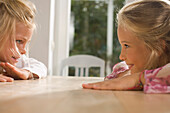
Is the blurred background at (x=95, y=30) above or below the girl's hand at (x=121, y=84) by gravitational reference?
above

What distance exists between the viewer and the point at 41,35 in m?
2.19

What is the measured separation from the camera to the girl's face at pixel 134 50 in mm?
882

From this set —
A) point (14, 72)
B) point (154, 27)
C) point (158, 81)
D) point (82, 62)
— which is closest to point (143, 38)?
point (154, 27)

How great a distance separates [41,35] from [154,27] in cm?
155

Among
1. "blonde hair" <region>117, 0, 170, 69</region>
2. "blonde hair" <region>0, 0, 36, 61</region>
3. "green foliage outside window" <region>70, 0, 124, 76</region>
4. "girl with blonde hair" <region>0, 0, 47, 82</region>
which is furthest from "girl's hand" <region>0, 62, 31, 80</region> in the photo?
"green foliage outside window" <region>70, 0, 124, 76</region>

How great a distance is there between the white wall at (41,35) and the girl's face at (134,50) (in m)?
1.36

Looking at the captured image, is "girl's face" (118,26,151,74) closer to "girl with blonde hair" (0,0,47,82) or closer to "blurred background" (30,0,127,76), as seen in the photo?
"girl with blonde hair" (0,0,47,82)

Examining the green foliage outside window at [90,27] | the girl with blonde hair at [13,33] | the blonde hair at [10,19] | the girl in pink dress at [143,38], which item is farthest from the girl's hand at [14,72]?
the green foliage outside window at [90,27]

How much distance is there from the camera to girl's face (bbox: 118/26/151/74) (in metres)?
0.88

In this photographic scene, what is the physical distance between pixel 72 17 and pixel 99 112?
3.47 meters

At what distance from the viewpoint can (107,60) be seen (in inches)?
138

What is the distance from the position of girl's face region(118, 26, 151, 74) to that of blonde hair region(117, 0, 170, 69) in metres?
0.02

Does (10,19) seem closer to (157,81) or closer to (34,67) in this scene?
(34,67)

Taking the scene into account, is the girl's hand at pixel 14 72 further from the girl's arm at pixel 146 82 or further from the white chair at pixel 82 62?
the white chair at pixel 82 62
